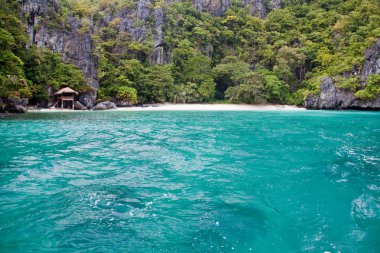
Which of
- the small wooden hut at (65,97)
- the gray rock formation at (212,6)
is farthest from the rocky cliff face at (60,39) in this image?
the gray rock formation at (212,6)

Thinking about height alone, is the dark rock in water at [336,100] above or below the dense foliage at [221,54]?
below

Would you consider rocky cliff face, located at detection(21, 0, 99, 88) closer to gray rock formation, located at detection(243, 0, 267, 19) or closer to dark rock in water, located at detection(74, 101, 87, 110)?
dark rock in water, located at detection(74, 101, 87, 110)

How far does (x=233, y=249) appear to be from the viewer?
3590 millimetres

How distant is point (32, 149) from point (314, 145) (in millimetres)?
11202

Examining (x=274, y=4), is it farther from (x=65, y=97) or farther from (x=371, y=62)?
(x=65, y=97)

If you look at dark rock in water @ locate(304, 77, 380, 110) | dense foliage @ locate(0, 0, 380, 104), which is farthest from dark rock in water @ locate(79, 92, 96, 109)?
dark rock in water @ locate(304, 77, 380, 110)

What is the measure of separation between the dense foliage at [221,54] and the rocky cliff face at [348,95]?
0.98 metres

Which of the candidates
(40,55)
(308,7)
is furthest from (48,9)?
(308,7)

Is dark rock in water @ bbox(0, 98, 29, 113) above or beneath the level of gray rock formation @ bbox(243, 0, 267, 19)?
beneath

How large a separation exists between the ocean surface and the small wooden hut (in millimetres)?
24525

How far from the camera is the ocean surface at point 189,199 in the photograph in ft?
12.5

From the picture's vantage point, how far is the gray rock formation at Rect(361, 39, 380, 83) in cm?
3462

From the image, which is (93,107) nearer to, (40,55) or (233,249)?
(40,55)

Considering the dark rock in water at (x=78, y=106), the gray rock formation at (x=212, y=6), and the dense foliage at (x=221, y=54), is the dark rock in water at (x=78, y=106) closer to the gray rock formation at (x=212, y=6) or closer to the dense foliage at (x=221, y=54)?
the dense foliage at (x=221, y=54)
